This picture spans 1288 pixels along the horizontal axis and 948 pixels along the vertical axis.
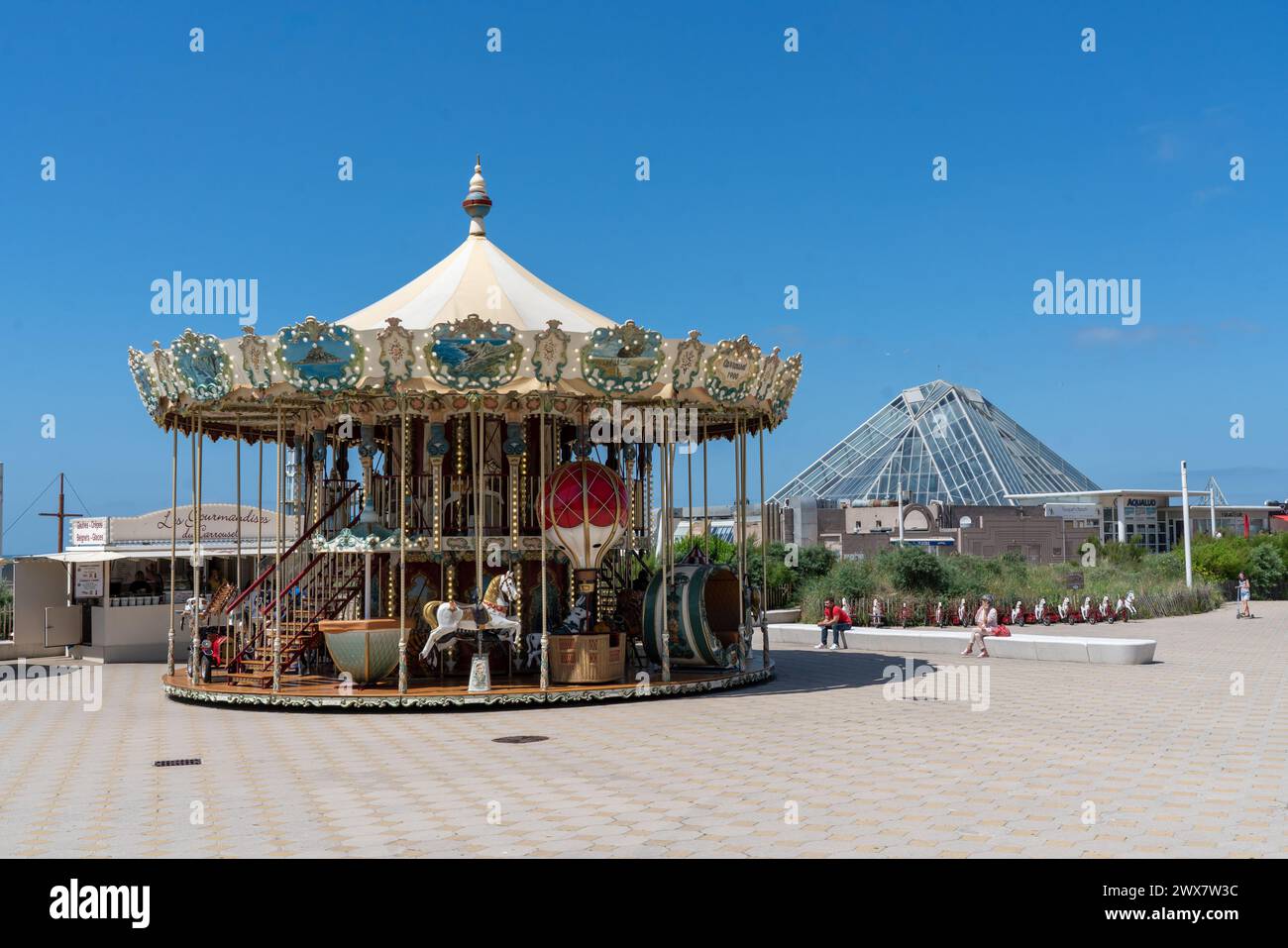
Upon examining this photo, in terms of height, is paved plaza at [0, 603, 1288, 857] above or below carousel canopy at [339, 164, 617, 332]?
below

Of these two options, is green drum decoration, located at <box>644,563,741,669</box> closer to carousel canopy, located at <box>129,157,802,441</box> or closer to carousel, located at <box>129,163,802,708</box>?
carousel, located at <box>129,163,802,708</box>

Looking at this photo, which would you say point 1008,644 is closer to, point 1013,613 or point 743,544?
point 743,544

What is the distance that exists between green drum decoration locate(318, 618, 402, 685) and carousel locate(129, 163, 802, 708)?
0.04m

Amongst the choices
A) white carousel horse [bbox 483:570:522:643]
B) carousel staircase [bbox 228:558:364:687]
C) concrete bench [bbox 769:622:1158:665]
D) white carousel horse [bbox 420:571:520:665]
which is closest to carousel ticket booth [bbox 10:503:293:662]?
carousel staircase [bbox 228:558:364:687]

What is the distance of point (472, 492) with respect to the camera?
20.6 metres

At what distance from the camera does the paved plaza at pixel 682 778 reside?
9.05m

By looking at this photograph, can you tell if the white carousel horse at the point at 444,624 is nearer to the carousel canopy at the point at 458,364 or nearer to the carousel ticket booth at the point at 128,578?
the carousel canopy at the point at 458,364

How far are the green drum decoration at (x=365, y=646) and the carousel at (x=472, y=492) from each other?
0.04 m

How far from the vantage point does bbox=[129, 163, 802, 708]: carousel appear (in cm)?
1770

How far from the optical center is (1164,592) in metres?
44.6

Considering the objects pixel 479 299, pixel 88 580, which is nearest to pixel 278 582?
pixel 479 299

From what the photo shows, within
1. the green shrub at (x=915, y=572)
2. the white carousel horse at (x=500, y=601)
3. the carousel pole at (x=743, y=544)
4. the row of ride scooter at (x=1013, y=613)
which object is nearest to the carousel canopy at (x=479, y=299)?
the carousel pole at (x=743, y=544)

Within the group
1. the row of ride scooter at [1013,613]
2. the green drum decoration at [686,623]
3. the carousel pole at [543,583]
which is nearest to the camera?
Answer: the carousel pole at [543,583]
